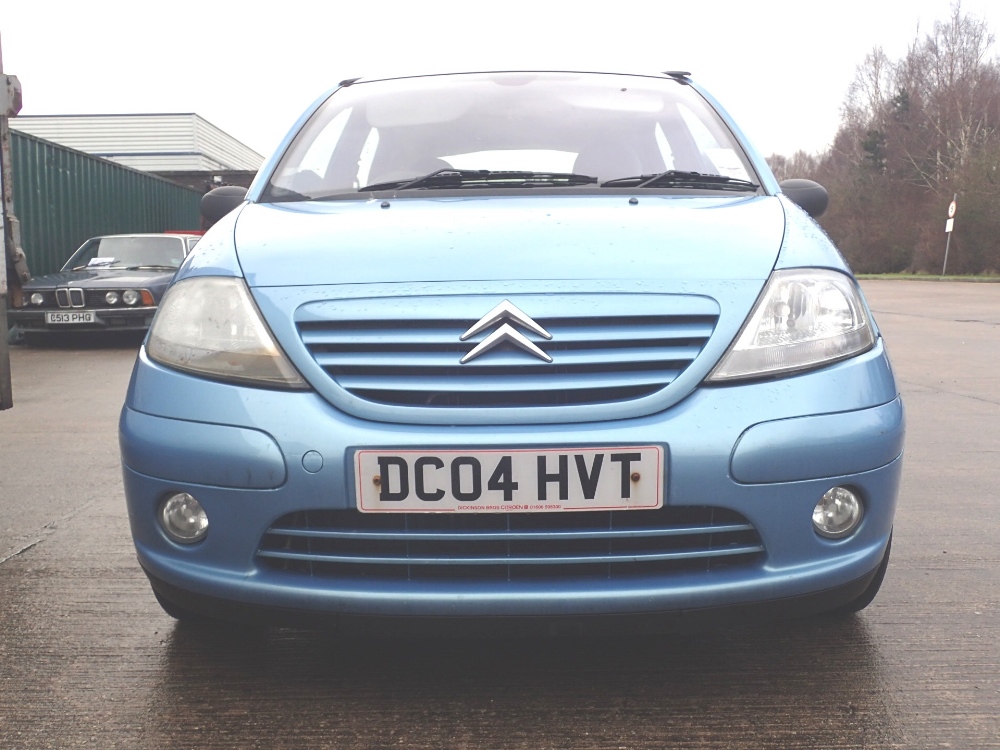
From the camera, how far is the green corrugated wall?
39.4 ft

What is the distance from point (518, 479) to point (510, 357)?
0.76ft

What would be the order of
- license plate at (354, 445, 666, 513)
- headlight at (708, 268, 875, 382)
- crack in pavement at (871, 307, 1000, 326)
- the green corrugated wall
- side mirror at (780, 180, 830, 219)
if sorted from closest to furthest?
1. license plate at (354, 445, 666, 513)
2. headlight at (708, 268, 875, 382)
3. side mirror at (780, 180, 830, 219)
4. the green corrugated wall
5. crack in pavement at (871, 307, 1000, 326)

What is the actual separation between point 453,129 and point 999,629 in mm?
1986

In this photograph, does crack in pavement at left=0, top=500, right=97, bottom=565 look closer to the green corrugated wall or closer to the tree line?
the green corrugated wall

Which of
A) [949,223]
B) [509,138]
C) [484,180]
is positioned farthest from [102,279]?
[949,223]

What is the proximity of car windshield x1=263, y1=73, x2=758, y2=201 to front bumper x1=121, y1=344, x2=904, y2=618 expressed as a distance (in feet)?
A: 3.15

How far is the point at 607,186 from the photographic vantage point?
8.58ft

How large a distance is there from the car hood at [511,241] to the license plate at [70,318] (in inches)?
313

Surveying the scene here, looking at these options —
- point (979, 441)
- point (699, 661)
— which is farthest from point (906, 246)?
point (699, 661)

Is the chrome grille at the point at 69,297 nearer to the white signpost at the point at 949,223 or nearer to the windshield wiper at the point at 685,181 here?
the windshield wiper at the point at 685,181

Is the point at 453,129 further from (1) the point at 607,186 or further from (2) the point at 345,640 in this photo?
(2) the point at 345,640

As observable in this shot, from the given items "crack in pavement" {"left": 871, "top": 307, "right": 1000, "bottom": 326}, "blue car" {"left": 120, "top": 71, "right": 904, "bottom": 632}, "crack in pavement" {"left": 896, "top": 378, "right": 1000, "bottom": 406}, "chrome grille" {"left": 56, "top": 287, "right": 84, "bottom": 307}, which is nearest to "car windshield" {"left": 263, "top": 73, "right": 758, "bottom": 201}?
"blue car" {"left": 120, "top": 71, "right": 904, "bottom": 632}

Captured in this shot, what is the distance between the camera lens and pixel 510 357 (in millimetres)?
1806

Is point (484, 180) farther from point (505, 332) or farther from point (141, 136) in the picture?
A: point (141, 136)
